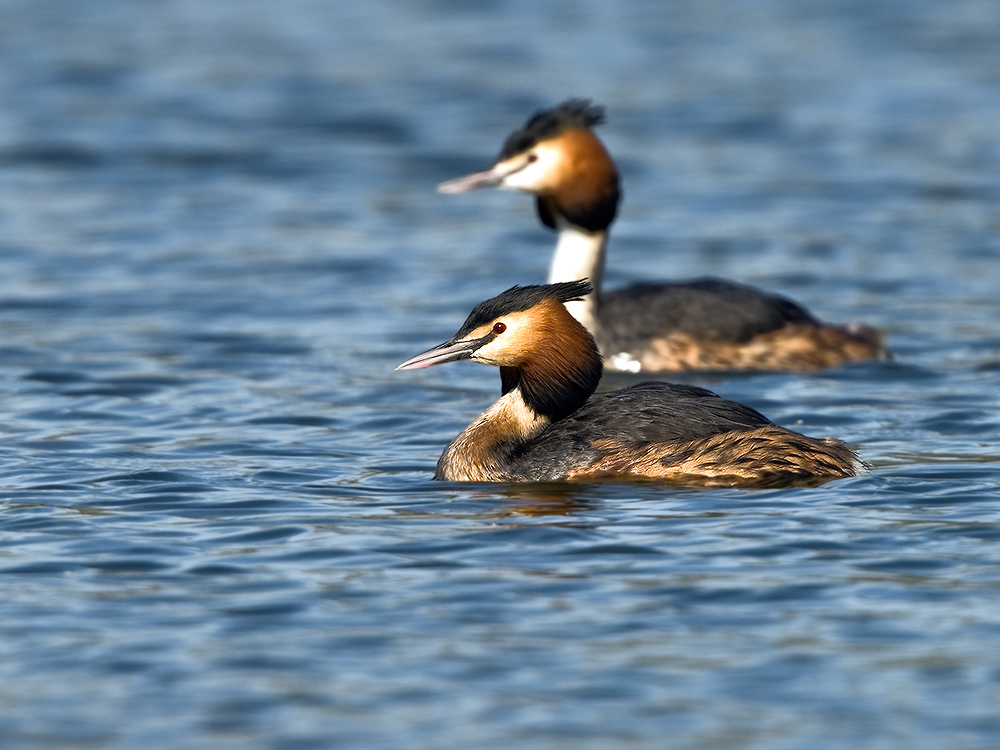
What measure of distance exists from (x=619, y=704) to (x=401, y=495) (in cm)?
284

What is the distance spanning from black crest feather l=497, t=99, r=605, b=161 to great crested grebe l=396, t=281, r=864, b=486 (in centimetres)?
355

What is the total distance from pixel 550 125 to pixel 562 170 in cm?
31

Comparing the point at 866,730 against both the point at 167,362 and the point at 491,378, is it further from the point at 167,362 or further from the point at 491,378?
the point at 167,362

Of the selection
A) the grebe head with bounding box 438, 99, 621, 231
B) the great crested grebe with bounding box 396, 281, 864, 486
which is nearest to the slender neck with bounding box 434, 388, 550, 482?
the great crested grebe with bounding box 396, 281, 864, 486

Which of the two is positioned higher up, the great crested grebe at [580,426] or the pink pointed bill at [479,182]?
the pink pointed bill at [479,182]

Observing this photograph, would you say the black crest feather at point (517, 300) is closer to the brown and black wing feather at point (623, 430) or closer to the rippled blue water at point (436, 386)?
the brown and black wing feather at point (623, 430)

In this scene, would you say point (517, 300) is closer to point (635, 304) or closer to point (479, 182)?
point (635, 304)

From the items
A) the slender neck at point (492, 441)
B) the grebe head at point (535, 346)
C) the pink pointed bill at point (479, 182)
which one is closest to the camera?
the slender neck at point (492, 441)

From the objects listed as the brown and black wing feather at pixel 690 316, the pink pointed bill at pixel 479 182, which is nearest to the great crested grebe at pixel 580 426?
the brown and black wing feather at pixel 690 316

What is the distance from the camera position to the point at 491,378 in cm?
1218

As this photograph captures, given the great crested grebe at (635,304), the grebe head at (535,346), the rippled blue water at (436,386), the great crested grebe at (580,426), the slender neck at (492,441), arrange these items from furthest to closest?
the great crested grebe at (635,304) < the grebe head at (535,346) < the slender neck at (492,441) < the great crested grebe at (580,426) < the rippled blue water at (436,386)

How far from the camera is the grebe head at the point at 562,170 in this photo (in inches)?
502

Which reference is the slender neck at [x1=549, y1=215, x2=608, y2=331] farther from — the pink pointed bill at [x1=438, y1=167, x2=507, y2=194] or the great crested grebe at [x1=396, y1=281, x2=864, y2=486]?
the great crested grebe at [x1=396, y1=281, x2=864, y2=486]

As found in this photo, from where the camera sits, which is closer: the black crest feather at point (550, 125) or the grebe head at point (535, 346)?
the grebe head at point (535, 346)
